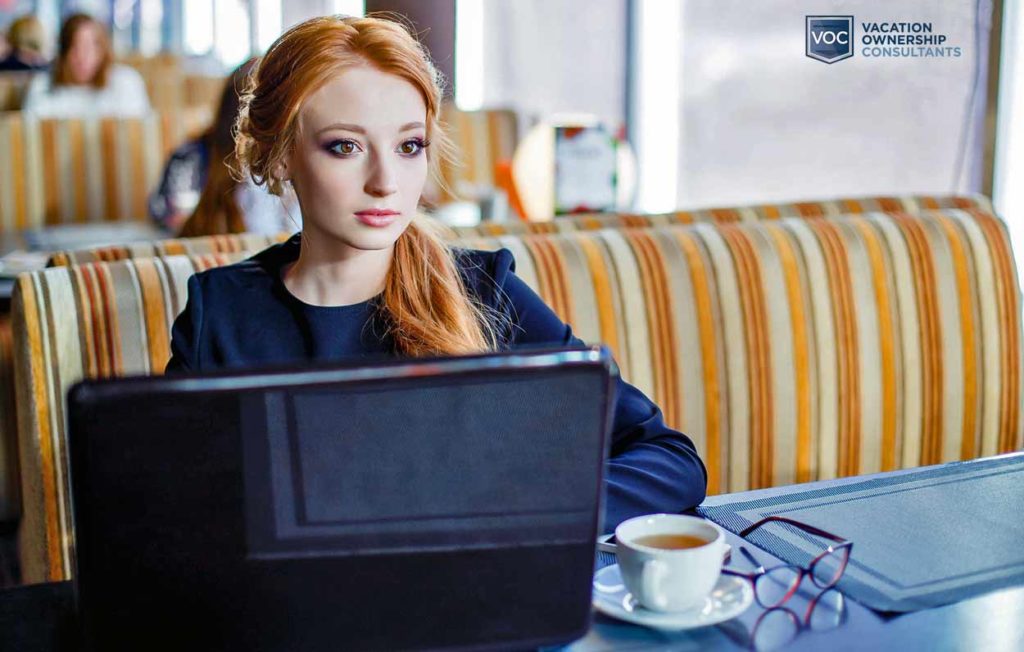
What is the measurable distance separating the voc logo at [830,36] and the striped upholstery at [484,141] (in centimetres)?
241

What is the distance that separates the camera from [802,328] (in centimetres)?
175

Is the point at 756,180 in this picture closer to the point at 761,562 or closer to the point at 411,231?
the point at 411,231

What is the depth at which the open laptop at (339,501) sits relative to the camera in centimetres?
61

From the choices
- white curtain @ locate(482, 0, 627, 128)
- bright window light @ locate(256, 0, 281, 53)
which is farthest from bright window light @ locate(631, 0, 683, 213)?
bright window light @ locate(256, 0, 281, 53)

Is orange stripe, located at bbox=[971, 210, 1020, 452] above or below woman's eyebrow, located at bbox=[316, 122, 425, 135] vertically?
below

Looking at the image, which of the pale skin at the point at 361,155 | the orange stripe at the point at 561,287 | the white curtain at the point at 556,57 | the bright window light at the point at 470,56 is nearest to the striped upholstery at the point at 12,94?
the bright window light at the point at 470,56

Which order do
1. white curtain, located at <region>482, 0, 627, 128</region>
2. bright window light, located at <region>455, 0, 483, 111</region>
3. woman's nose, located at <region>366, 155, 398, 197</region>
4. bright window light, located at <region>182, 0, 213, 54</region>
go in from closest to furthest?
woman's nose, located at <region>366, 155, 398, 197</region> < white curtain, located at <region>482, 0, 627, 128</region> < bright window light, located at <region>455, 0, 483, 111</region> < bright window light, located at <region>182, 0, 213, 54</region>

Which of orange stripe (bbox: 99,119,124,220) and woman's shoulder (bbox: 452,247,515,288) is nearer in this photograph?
woman's shoulder (bbox: 452,247,515,288)

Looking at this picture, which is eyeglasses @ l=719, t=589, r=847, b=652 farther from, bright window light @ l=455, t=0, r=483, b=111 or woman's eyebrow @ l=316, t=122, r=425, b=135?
bright window light @ l=455, t=0, r=483, b=111

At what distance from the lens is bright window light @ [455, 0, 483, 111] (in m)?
4.45

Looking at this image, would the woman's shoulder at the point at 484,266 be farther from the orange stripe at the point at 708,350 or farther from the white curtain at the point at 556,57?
Answer: the white curtain at the point at 556,57

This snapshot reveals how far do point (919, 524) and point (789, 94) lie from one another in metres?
1.37

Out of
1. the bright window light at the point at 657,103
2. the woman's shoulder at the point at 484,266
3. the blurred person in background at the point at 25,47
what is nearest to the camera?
the woman's shoulder at the point at 484,266

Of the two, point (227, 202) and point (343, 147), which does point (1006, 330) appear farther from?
point (227, 202)
